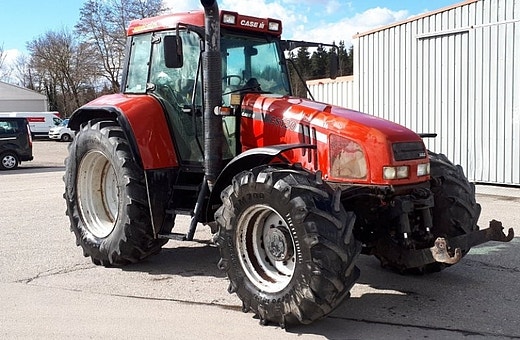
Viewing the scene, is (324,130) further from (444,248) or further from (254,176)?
(444,248)

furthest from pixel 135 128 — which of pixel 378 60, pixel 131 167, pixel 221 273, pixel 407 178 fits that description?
pixel 378 60

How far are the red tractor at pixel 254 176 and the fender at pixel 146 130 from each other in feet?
0.04

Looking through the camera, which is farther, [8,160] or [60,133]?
[60,133]

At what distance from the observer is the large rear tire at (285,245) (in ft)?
14.5

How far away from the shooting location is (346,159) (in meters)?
4.97

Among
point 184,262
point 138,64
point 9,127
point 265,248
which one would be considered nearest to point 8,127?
point 9,127

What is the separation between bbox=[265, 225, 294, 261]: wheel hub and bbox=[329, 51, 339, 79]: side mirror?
2.58 meters

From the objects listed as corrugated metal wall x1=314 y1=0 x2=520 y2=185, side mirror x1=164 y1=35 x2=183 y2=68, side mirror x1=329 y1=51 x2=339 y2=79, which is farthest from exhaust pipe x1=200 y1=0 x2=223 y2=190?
corrugated metal wall x1=314 y1=0 x2=520 y2=185

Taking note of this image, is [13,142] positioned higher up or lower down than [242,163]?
lower down

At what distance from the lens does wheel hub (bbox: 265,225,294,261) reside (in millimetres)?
4855

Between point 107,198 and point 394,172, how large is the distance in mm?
3815

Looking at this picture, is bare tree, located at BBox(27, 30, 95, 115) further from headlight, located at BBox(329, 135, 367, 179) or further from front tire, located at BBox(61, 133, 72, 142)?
headlight, located at BBox(329, 135, 367, 179)

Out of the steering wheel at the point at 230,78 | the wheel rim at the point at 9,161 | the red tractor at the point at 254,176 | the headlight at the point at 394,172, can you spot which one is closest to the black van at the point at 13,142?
the wheel rim at the point at 9,161

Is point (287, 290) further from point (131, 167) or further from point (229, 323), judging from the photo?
point (131, 167)
